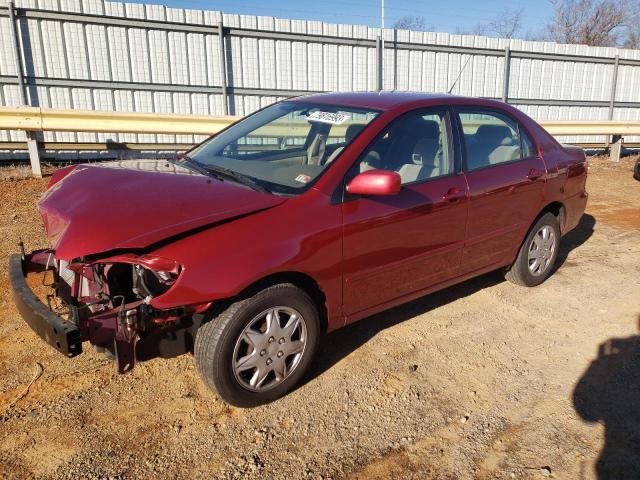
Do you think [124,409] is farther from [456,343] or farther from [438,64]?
[438,64]

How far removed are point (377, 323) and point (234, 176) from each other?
1.66m

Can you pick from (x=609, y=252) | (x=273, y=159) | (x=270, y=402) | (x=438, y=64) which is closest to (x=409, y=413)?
(x=270, y=402)

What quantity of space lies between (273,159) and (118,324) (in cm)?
169

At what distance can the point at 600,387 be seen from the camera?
3.41 m

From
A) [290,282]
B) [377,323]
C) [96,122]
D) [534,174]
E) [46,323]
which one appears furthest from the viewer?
[96,122]

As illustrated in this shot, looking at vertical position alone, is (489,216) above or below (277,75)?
below

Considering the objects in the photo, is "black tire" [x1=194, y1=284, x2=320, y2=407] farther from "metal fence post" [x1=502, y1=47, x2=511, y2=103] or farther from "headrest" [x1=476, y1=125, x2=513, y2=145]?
"metal fence post" [x1=502, y1=47, x2=511, y2=103]

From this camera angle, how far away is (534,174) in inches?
181

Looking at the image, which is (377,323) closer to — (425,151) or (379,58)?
(425,151)

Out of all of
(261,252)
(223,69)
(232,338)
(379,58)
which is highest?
(379,58)

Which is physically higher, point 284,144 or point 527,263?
point 284,144

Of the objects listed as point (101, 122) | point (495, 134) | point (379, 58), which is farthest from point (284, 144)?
point (379, 58)

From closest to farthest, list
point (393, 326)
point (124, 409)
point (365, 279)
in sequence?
point (124, 409)
point (365, 279)
point (393, 326)

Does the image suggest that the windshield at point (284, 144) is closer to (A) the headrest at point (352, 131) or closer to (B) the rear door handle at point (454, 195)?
(A) the headrest at point (352, 131)
